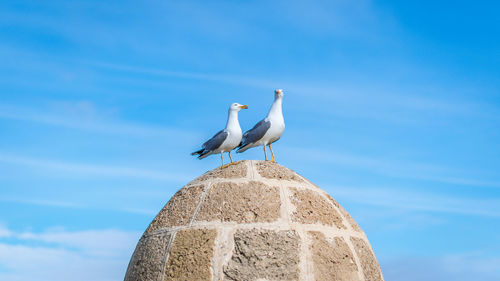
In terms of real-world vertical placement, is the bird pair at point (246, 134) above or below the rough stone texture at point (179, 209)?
above

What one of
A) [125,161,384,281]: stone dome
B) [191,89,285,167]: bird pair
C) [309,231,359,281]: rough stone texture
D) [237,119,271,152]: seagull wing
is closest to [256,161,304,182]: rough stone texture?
[125,161,384,281]: stone dome

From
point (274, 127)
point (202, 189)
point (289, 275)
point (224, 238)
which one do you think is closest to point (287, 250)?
point (289, 275)

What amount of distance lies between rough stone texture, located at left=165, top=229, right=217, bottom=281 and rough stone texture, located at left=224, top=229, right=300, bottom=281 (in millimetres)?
254

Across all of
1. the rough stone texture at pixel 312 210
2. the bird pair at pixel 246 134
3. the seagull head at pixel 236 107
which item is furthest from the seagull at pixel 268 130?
the rough stone texture at pixel 312 210

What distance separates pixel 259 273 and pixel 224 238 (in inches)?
20.8

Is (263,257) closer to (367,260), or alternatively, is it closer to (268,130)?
(367,260)

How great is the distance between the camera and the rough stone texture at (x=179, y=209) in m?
7.11

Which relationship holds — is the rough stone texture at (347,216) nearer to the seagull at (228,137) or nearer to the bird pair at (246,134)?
the bird pair at (246,134)

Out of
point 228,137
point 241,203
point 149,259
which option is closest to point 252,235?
point 241,203

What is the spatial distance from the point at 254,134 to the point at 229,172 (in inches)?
35.1

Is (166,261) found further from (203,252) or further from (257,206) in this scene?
(257,206)

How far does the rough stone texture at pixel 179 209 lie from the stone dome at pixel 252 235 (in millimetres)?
15

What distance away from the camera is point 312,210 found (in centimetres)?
711

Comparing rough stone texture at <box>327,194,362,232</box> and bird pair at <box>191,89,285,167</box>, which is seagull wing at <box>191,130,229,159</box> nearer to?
bird pair at <box>191,89,285,167</box>
